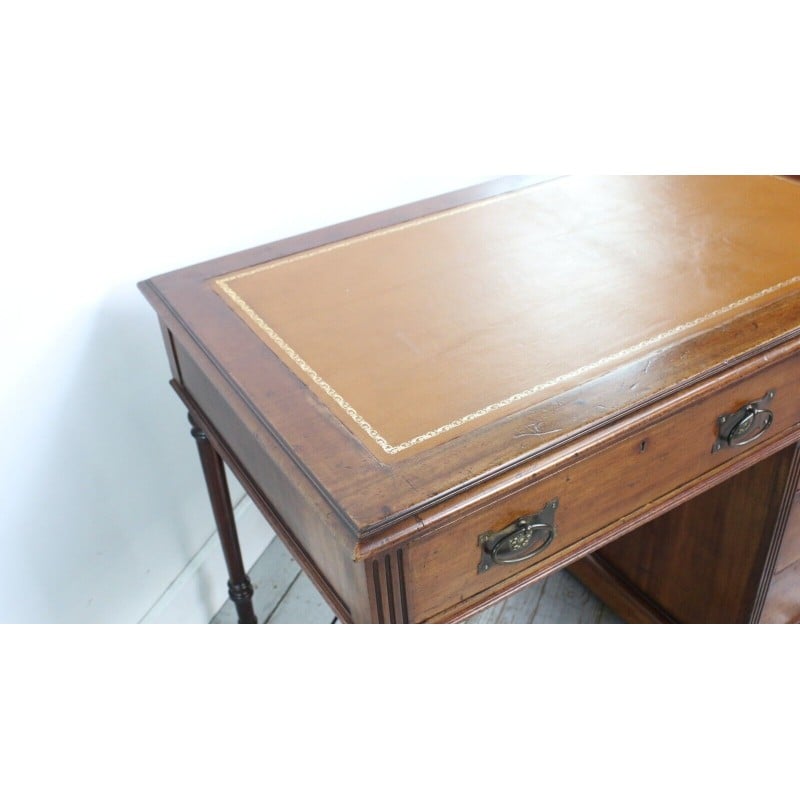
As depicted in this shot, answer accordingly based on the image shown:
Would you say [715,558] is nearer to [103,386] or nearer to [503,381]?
[503,381]

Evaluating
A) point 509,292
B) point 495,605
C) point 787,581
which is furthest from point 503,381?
point 495,605

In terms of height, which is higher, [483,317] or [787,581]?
[483,317]

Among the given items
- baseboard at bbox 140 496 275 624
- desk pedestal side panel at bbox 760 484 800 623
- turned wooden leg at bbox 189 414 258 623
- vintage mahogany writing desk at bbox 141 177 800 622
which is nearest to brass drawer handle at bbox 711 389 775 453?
vintage mahogany writing desk at bbox 141 177 800 622

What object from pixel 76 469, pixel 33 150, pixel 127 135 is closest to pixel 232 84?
pixel 127 135

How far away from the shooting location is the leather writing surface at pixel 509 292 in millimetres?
910

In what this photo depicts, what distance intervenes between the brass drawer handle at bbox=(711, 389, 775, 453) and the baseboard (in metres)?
0.95

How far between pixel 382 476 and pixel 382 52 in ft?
3.08

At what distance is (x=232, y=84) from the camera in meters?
1.35

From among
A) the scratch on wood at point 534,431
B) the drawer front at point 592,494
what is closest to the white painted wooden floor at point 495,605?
the drawer front at point 592,494

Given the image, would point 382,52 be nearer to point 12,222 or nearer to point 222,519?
point 12,222

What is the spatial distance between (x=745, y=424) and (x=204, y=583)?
3.29 ft

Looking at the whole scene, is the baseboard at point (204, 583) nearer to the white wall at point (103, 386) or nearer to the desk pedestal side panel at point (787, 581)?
the white wall at point (103, 386)

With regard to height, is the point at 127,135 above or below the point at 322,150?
above

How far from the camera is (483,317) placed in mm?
1023
